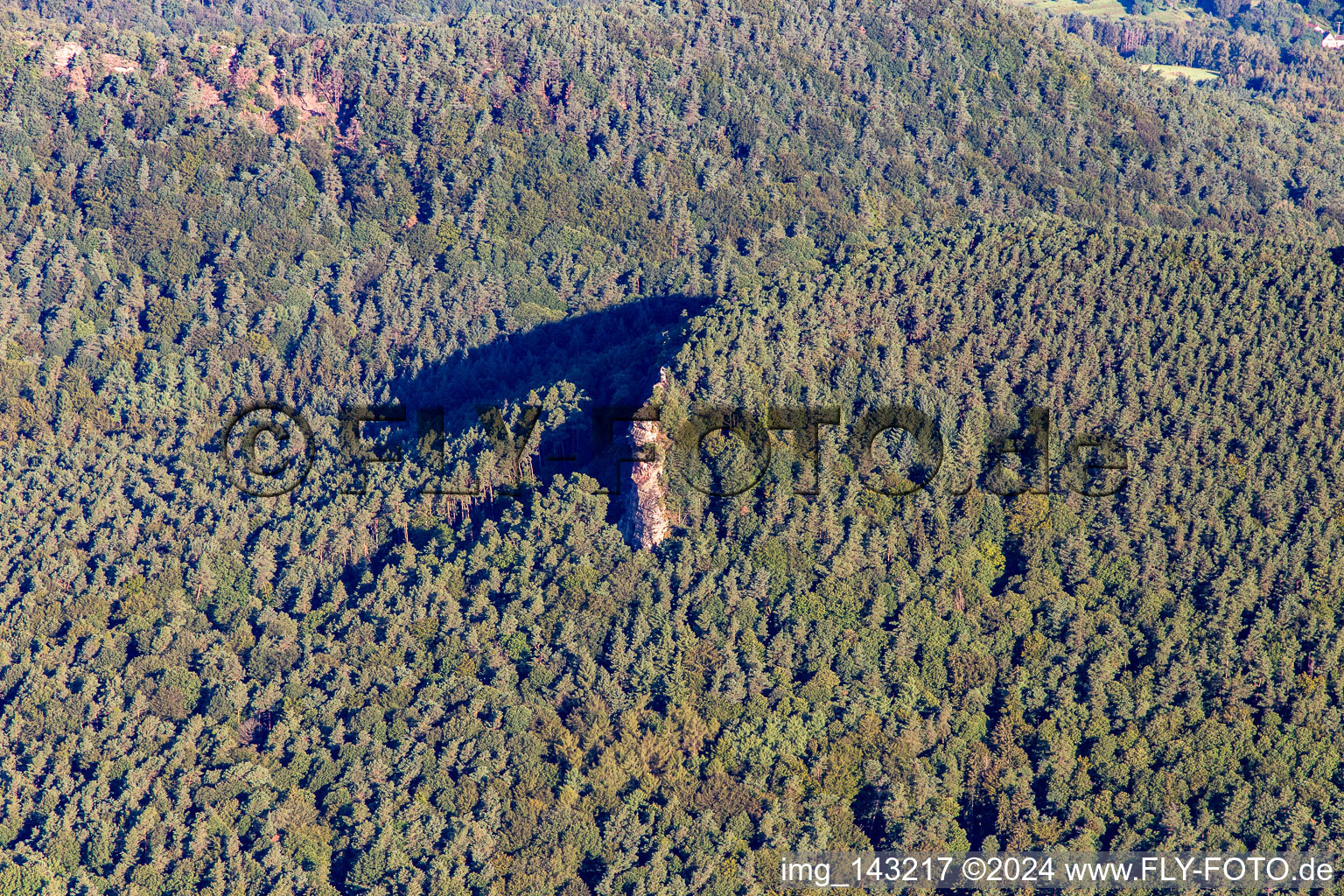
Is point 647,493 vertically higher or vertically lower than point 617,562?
higher

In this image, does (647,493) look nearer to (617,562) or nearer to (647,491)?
(647,491)

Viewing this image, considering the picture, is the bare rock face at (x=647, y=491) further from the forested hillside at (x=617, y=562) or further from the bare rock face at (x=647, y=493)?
the forested hillside at (x=617, y=562)

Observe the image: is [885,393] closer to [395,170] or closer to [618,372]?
[618,372]

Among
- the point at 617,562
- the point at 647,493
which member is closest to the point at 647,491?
the point at 647,493

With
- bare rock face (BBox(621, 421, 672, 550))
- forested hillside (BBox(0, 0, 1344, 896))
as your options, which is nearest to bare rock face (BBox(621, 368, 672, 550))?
bare rock face (BBox(621, 421, 672, 550))

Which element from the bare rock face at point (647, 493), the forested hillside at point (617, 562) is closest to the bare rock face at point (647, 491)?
the bare rock face at point (647, 493)

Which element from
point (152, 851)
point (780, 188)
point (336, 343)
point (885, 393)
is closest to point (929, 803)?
point (885, 393)

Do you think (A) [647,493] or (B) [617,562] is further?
(B) [617,562]
